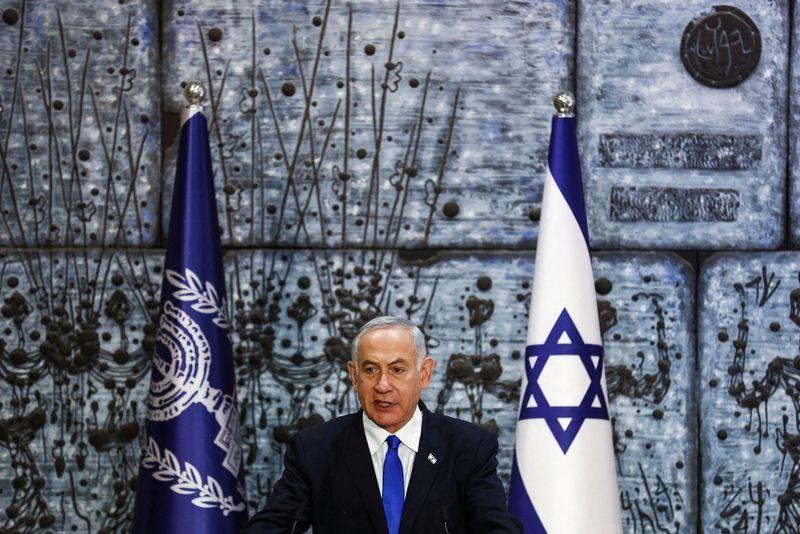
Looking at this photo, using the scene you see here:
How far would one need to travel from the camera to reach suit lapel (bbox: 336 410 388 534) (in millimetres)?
2320

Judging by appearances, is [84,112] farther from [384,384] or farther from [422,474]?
[422,474]

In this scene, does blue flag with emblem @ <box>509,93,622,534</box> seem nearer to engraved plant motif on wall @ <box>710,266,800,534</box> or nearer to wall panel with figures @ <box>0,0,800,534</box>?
wall panel with figures @ <box>0,0,800,534</box>

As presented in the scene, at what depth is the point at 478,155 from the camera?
147 inches

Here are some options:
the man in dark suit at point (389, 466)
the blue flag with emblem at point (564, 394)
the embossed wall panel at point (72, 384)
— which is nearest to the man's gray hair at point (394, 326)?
the man in dark suit at point (389, 466)

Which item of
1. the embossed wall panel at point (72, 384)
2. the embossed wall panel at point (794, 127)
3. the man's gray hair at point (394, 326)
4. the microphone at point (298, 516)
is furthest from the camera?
the embossed wall panel at point (794, 127)

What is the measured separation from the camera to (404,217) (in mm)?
3713

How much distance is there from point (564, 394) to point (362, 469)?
0.98 m

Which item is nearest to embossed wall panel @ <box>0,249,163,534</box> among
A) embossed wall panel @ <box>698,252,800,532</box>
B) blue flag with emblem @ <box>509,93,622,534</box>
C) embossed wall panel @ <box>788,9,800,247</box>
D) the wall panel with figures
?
the wall panel with figures

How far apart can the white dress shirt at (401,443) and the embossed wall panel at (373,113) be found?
53.2 inches

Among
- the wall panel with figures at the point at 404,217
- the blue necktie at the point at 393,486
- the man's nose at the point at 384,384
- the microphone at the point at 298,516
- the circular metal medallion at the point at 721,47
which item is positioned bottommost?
the microphone at the point at 298,516

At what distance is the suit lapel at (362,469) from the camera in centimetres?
232

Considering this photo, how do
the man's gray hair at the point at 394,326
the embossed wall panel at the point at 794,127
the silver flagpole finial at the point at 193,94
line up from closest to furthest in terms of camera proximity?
1. the man's gray hair at the point at 394,326
2. the silver flagpole finial at the point at 193,94
3. the embossed wall panel at the point at 794,127

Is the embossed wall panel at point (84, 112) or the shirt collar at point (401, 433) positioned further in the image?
the embossed wall panel at point (84, 112)

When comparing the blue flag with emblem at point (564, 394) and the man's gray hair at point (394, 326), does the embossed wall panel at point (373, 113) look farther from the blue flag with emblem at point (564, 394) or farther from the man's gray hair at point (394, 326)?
the man's gray hair at point (394, 326)
